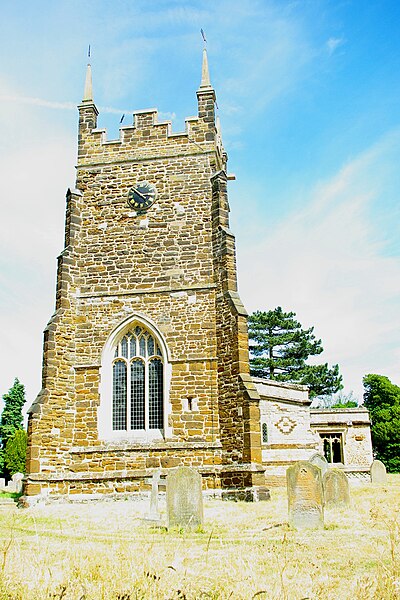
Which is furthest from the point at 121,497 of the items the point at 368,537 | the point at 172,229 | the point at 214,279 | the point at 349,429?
the point at 349,429

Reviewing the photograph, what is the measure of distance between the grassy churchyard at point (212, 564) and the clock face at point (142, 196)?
1092 centimetres

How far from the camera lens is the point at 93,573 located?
4.80m

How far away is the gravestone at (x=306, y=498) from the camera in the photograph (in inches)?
357

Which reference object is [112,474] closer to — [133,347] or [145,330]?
[133,347]

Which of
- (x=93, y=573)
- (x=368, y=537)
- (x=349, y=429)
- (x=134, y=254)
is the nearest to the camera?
(x=93, y=573)

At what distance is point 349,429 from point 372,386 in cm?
2094

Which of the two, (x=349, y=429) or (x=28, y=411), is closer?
(x=28, y=411)

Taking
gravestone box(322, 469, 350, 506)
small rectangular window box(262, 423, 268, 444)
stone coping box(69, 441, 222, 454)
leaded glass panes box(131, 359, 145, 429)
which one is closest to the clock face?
leaded glass panes box(131, 359, 145, 429)

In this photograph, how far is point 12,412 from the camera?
3984cm

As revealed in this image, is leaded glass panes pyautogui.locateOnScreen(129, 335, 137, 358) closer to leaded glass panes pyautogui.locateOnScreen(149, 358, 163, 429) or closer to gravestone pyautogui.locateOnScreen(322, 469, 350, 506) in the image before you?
leaded glass panes pyautogui.locateOnScreen(149, 358, 163, 429)

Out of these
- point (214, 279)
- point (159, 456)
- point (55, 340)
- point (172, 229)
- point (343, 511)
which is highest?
point (172, 229)

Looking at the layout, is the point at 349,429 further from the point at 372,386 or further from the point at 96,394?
the point at 372,386

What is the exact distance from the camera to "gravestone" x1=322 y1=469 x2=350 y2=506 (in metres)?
11.8

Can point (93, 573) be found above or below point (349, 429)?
below
